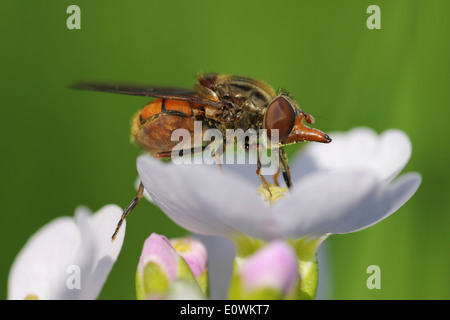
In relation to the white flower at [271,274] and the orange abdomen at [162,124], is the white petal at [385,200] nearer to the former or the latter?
the white flower at [271,274]

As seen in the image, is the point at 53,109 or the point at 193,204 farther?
the point at 53,109

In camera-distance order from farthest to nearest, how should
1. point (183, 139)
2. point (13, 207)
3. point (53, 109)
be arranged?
1. point (53, 109)
2. point (13, 207)
3. point (183, 139)

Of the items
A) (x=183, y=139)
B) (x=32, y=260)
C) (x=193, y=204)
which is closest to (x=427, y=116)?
(x=183, y=139)

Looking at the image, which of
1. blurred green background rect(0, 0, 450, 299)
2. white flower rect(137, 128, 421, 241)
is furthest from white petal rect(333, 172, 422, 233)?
blurred green background rect(0, 0, 450, 299)

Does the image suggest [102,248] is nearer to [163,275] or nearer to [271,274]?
[163,275]

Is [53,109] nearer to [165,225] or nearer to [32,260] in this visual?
[165,225]

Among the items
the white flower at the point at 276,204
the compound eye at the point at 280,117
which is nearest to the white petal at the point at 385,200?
the white flower at the point at 276,204

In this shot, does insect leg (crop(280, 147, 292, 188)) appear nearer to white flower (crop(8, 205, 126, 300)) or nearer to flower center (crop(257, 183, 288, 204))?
flower center (crop(257, 183, 288, 204))

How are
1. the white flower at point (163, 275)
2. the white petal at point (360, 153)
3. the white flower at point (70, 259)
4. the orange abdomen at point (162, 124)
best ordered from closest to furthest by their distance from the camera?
the white flower at point (163, 275) → the white flower at point (70, 259) → the white petal at point (360, 153) → the orange abdomen at point (162, 124)
